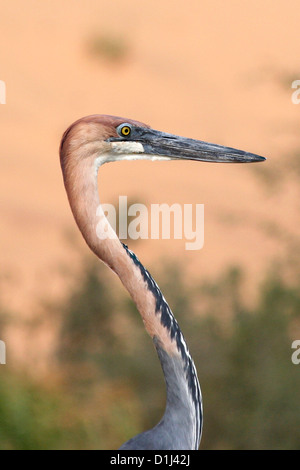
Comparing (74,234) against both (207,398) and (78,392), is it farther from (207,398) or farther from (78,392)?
(207,398)

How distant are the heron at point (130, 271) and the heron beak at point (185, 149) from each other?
11 centimetres

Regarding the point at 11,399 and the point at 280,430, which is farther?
the point at 280,430

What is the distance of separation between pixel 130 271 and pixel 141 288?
73mm

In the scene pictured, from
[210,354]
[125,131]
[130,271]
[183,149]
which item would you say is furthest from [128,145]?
[210,354]

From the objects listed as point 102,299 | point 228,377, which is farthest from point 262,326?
point 102,299

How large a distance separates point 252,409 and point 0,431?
3939 millimetres

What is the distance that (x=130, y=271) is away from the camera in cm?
265

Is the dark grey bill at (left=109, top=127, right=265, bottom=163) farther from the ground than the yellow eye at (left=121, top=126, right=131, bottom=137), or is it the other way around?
the yellow eye at (left=121, top=126, right=131, bottom=137)

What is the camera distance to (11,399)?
21.5ft

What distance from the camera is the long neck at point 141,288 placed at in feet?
8.71

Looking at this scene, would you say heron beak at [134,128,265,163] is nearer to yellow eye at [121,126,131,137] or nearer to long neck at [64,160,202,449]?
yellow eye at [121,126,131,137]

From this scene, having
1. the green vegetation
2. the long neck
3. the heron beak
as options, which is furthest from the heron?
the green vegetation

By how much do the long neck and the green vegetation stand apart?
20.7 ft

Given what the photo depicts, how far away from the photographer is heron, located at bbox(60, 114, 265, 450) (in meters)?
2.66
